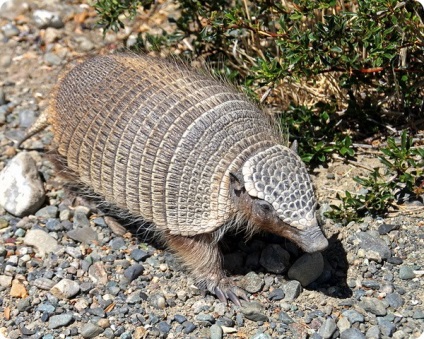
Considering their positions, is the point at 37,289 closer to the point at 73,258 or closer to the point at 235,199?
the point at 73,258

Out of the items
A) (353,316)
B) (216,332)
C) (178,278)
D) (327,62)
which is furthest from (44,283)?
(327,62)

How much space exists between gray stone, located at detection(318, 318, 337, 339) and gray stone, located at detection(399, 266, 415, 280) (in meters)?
0.76

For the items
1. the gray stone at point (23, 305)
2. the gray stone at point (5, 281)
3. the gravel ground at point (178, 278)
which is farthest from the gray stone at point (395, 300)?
the gray stone at point (5, 281)

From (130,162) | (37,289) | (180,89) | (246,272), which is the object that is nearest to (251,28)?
(180,89)

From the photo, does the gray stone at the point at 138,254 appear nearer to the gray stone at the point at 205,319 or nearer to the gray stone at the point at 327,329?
the gray stone at the point at 205,319

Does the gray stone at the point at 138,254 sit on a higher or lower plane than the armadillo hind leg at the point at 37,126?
lower

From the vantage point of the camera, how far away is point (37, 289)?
20.4 ft

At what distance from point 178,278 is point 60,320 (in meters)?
1.07

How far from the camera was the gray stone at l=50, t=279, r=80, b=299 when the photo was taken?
20.2ft

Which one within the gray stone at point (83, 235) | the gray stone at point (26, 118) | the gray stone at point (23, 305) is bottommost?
the gray stone at point (23, 305)

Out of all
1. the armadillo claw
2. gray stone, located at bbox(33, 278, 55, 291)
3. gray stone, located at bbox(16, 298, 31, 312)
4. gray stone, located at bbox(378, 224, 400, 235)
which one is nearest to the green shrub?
gray stone, located at bbox(378, 224, 400, 235)

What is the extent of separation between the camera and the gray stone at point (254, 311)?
587cm

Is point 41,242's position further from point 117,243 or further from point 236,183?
point 236,183

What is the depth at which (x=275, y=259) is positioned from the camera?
6.36 metres
